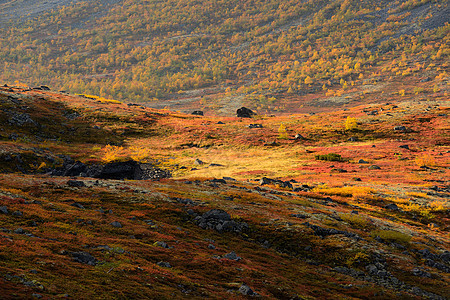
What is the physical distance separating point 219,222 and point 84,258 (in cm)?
1206

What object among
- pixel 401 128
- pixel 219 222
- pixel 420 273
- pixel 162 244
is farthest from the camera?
pixel 401 128

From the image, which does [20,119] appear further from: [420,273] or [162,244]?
[420,273]

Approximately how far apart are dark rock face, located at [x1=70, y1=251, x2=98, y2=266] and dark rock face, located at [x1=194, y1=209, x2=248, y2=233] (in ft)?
35.6

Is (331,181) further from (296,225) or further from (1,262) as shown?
(1,262)

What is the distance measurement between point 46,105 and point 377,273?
103486 mm

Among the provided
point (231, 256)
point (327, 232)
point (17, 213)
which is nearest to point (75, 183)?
point (17, 213)

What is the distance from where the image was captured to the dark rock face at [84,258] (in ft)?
41.7

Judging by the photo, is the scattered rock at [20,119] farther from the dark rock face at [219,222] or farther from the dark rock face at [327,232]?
the dark rock face at [327,232]

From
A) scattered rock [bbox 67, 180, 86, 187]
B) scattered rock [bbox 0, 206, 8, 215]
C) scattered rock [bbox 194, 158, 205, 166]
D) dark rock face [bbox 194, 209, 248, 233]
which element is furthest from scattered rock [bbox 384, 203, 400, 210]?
scattered rock [bbox 194, 158, 205, 166]

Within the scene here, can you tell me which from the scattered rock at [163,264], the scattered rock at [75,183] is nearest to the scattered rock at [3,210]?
the scattered rock at [163,264]

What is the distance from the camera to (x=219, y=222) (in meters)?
23.6

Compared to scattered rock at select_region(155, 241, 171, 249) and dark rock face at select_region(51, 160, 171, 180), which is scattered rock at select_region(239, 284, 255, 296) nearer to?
scattered rock at select_region(155, 241, 171, 249)

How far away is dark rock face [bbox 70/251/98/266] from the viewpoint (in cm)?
1270

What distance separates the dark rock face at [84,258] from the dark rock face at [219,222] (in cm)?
1084
